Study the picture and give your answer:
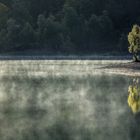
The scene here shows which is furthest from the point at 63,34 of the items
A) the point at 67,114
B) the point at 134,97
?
the point at 67,114

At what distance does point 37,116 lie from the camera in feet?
122

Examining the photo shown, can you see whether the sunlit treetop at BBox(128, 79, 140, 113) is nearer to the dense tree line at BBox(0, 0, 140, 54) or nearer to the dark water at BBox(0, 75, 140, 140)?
Result: the dark water at BBox(0, 75, 140, 140)

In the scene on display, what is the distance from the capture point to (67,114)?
37.7m

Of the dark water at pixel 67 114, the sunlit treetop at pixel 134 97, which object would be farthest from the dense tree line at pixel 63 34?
the dark water at pixel 67 114

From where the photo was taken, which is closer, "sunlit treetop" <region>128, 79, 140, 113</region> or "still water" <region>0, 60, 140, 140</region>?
"still water" <region>0, 60, 140, 140</region>

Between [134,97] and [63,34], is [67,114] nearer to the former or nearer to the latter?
[134,97]

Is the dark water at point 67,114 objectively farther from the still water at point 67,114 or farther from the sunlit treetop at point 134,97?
the sunlit treetop at point 134,97

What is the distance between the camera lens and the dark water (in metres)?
30.5

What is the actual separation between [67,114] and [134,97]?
10.7m

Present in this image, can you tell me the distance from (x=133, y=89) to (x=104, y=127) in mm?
22352

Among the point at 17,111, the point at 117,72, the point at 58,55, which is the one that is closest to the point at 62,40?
the point at 58,55

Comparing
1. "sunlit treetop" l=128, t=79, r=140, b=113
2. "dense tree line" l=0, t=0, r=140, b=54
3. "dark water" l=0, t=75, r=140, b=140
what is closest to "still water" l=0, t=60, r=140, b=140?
"dark water" l=0, t=75, r=140, b=140

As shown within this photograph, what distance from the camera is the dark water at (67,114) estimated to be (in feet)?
100

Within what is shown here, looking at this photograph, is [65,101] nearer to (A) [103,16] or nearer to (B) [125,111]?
(B) [125,111]
